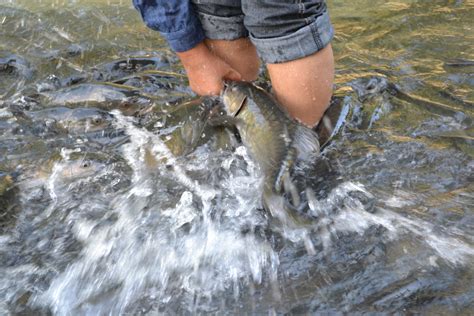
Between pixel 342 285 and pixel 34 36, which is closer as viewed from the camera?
pixel 342 285

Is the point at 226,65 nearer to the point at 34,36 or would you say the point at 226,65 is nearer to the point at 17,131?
the point at 17,131

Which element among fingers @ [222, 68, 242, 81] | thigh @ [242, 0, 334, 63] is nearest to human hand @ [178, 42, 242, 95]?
fingers @ [222, 68, 242, 81]

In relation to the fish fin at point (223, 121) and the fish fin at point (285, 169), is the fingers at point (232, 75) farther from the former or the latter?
the fish fin at point (285, 169)

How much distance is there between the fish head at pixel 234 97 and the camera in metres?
2.38

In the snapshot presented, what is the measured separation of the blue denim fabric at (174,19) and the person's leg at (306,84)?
17.9 inches

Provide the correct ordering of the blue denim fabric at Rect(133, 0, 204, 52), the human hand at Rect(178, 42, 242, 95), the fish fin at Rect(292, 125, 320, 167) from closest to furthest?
the fish fin at Rect(292, 125, 320, 167)
the blue denim fabric at Rect(133, 0, 204, 52)
the human hand at Rect(178, 42, 242, 95)

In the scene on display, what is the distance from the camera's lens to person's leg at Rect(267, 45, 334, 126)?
214 cm

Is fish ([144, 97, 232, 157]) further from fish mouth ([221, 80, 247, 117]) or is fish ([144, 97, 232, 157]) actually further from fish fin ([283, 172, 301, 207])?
fish fin ([283, 172, 301, 207])

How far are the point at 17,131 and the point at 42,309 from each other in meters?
1.31

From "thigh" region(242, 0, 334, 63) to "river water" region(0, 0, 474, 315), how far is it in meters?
0.52

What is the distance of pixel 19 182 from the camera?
2.40 meters

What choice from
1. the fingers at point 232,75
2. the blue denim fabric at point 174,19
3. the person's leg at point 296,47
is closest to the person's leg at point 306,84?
the person's leg at point 296,47

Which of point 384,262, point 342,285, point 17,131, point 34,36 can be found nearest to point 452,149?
point 384,262

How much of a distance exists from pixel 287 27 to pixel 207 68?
24.9 inches
